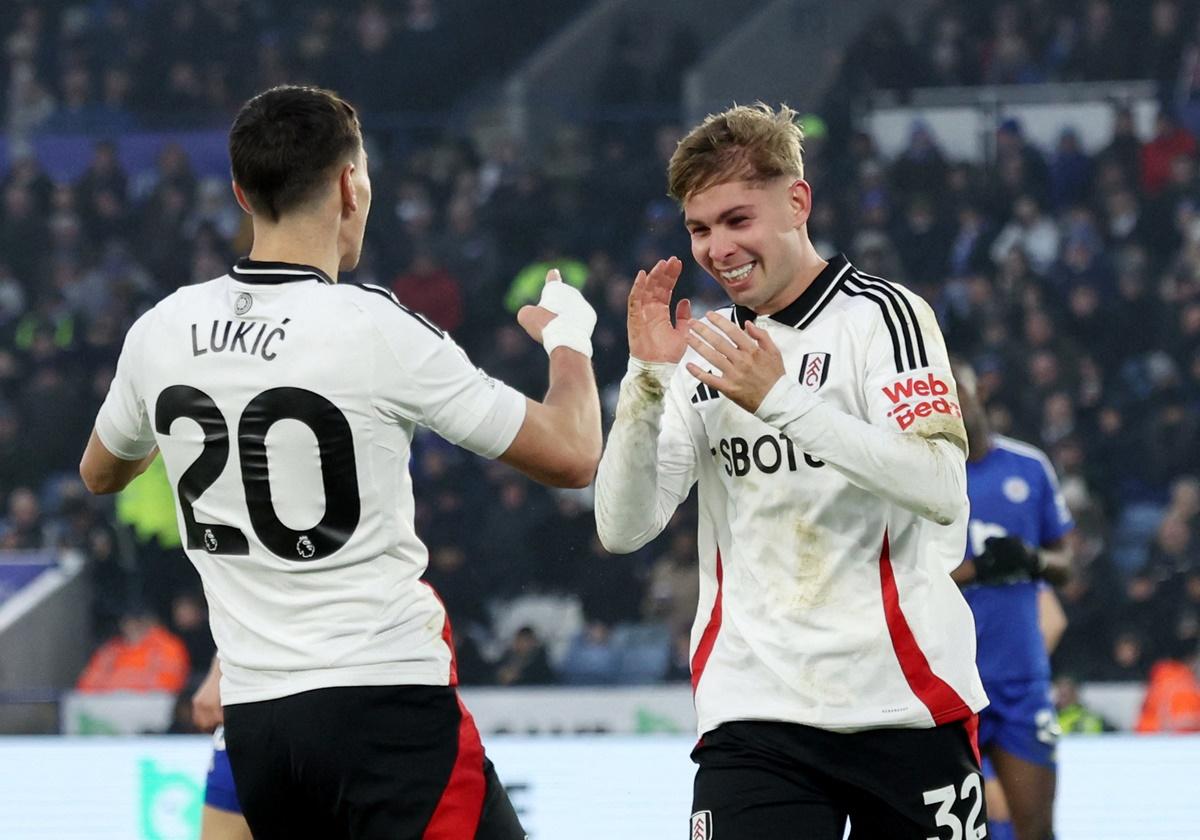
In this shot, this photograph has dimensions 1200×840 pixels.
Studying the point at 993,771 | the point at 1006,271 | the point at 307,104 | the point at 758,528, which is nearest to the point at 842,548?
the point at 758,528

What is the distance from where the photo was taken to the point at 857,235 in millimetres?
13500

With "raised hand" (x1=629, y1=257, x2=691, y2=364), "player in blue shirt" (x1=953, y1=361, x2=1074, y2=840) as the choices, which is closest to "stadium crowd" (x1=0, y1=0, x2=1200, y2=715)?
"player in blue shirt" (x1=953, y1=361, x2=1074, y2=840)

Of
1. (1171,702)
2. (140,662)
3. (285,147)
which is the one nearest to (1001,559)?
(285,147)

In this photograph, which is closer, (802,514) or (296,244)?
(296,244)

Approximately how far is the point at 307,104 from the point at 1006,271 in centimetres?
1060

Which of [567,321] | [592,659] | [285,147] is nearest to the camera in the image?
[285,147]

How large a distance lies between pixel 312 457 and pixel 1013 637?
332 cm

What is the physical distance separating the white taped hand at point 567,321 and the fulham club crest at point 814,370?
410mm

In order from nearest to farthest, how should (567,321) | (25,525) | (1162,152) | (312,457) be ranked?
(312,457)
(567,321)
(25,525)
(1162,152)

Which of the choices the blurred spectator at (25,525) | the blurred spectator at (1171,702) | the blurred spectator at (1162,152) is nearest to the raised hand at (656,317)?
the blurred spectator at (1171,702)

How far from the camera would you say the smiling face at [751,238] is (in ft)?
10.9

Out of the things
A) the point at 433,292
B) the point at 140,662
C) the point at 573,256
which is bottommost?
the point at 140,662

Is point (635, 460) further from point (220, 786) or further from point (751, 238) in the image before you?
point (220, 786)

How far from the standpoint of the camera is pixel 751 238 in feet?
10.9
